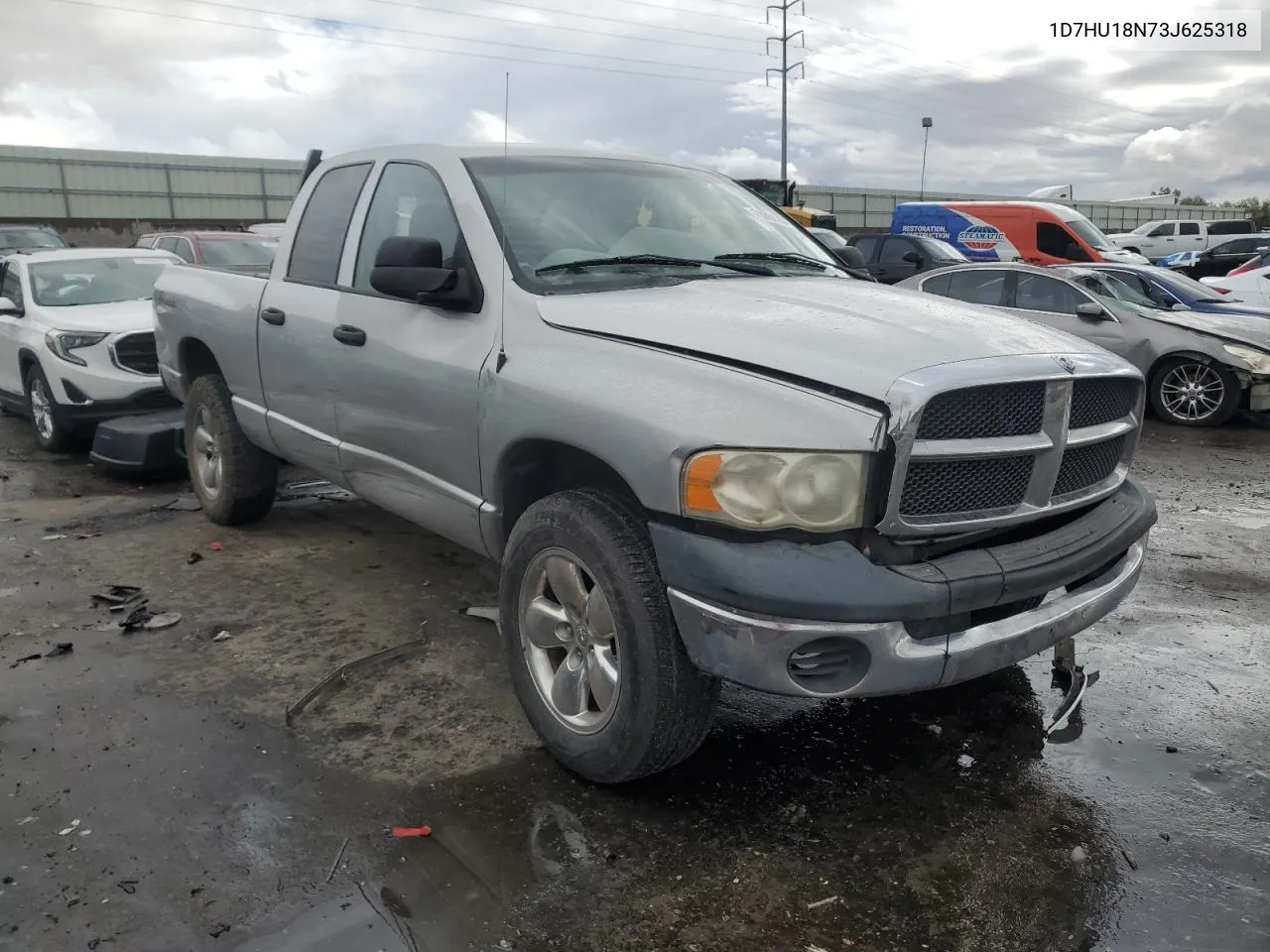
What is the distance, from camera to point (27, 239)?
742 inches

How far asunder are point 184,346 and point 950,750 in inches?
183

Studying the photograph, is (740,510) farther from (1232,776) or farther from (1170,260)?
(1170,260)

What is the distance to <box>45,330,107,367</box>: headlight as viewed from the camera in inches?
296

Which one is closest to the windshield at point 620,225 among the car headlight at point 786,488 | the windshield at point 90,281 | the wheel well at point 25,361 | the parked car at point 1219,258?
the car headlight at point 786,488

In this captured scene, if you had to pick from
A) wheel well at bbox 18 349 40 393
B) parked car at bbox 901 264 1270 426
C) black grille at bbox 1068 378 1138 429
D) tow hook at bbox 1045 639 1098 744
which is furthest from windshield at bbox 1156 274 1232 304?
wheel well at bbox 18 349 40 393

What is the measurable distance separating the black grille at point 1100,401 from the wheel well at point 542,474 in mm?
1355

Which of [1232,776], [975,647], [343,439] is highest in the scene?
[343,439]

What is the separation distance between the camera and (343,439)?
4246 millimetres

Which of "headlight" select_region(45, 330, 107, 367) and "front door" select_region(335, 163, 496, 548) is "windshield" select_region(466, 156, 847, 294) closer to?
"front door" select_region(335, 163, 496, 548)

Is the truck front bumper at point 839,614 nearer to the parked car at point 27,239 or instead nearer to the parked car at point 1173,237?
the parked car at point 27,239

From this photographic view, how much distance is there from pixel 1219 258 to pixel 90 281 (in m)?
23.8

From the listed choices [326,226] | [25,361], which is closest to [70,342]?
[25,361]

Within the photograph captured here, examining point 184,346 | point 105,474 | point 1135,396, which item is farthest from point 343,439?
point 105,474

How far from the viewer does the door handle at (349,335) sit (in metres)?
3.98
